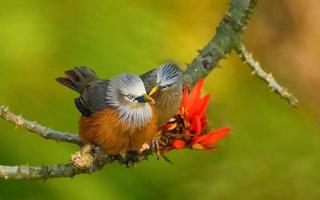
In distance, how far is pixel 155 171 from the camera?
1.41 m

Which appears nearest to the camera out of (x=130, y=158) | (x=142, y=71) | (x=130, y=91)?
(x=130, y=91)

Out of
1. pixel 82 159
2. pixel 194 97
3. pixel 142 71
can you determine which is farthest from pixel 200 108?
pixel 142 71

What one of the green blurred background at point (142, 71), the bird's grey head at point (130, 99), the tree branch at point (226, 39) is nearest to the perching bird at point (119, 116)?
the bird's grey head at point (130, 99)

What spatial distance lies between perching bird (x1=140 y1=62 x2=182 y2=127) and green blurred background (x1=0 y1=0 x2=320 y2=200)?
0.59m

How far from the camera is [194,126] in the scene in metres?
0.73

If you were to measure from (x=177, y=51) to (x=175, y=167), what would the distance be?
0.23 metres

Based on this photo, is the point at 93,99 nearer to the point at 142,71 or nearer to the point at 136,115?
the point at 136,115

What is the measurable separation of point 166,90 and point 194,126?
1.9 inches

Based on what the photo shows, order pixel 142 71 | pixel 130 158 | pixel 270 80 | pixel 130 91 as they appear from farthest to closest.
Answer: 1. pixel 142 71
2. pixel 270 80
3. pixel 130 158
4. pixel 130 91

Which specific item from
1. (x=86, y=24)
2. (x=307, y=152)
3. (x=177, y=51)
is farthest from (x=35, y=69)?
(x=307, y=152)

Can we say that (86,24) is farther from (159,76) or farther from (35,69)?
(159,76)

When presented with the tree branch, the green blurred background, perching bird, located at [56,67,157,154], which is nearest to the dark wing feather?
perching bird, located at [56,67,157,154]

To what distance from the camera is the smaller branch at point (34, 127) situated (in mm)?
696

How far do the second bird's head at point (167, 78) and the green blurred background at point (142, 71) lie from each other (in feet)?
1.98
